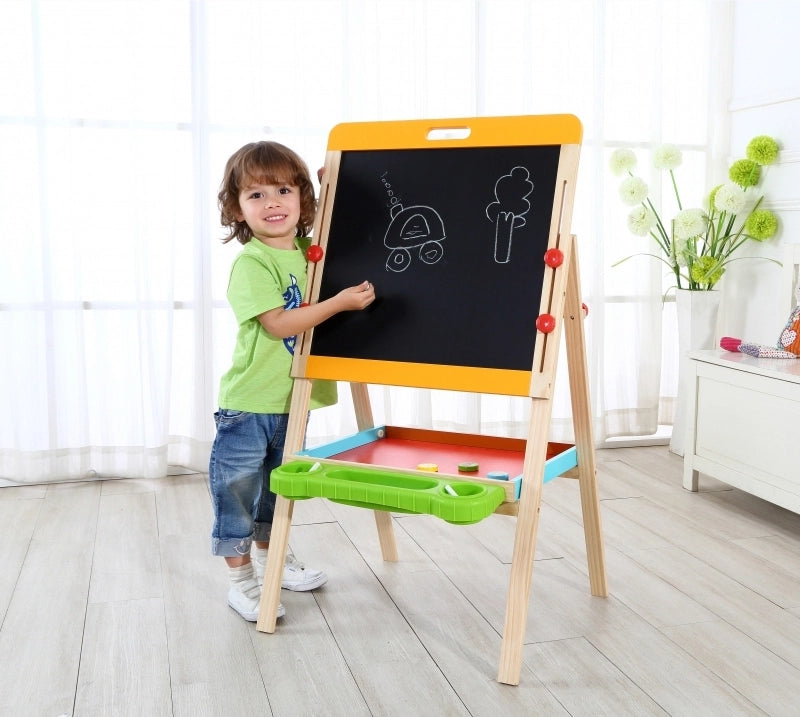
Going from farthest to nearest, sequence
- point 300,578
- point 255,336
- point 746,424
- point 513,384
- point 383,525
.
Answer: point 746,424, point 383,525, point 300,578, point 255,336, point 513,384

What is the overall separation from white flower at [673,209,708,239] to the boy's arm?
1793 millimetres

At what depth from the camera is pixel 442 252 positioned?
2.06m

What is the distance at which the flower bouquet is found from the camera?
11.2ft

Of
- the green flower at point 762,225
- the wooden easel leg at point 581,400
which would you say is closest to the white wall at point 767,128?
the green flower at point 762,225

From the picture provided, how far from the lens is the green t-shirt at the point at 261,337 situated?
208 cm

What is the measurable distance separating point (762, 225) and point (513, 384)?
2045mm

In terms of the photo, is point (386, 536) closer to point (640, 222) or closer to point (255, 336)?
point (255, 336)

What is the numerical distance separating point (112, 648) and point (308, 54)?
2.25m

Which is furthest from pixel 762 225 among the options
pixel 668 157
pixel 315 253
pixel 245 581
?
pixel 245 581

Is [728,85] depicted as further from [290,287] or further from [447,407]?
[290,287]

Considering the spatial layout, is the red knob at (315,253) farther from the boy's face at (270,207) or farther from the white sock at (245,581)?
the white sock at (245,581)

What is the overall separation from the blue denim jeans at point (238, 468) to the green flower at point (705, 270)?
201 centimetres

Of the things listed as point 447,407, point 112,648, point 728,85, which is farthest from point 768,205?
point 112,648

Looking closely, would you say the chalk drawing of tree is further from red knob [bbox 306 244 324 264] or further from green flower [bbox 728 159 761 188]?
green flower [bbox 728 159 761 188]
